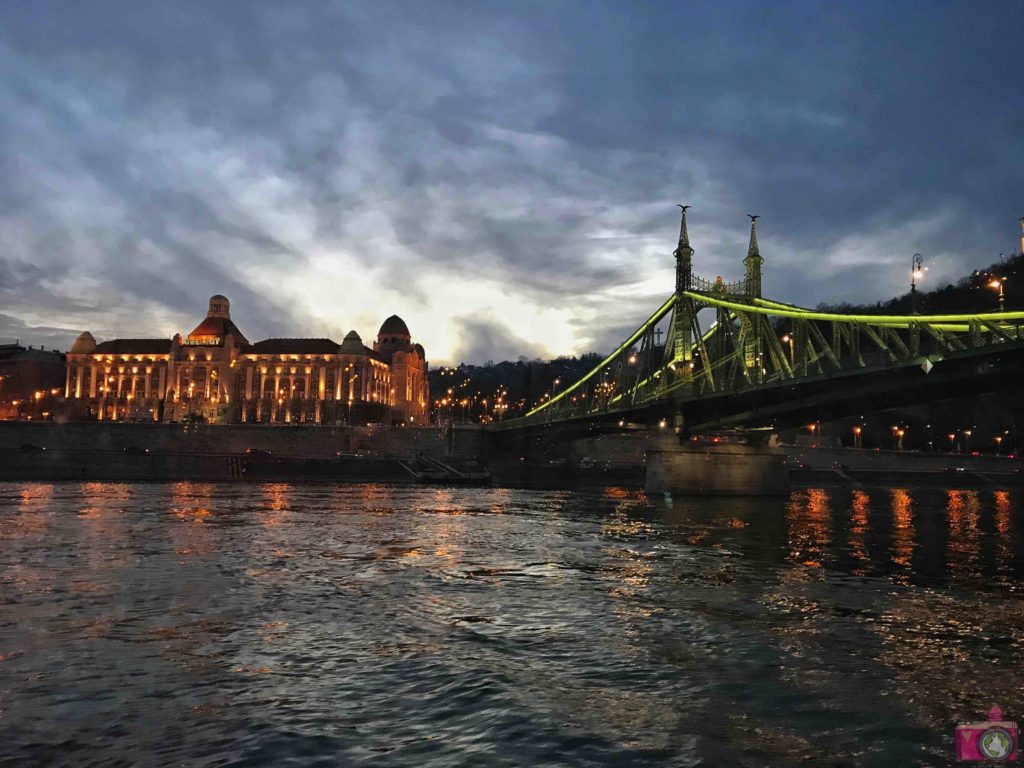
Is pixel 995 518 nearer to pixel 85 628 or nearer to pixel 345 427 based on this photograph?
pixel 85 628

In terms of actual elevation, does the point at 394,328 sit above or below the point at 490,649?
above

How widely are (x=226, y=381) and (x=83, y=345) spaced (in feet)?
109

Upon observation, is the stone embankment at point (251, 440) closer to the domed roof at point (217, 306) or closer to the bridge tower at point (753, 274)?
the bridge tower at point (753, 274)

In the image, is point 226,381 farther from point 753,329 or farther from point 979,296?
point 979,296

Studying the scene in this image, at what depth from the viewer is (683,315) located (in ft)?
228

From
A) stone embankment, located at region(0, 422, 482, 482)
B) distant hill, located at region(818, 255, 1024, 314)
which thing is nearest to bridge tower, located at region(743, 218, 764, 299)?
stone embankment, located at region(0, 422, 482, 482)

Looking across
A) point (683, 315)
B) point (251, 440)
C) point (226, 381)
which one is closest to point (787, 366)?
point (683, 315)

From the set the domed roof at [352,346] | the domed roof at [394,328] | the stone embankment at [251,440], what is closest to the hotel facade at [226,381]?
the domed roof at [352,346]

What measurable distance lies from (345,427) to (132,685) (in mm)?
87407

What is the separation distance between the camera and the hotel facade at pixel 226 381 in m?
143

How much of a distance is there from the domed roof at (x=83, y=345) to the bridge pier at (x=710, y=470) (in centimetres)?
12971

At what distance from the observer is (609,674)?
11305mm

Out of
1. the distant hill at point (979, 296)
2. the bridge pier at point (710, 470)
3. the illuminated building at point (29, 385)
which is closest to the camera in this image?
the bridge pier at point (710, 470)

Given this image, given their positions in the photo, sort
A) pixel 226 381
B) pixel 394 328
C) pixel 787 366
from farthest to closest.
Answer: pixel 394 328
pixel 226 381
pixel 787 366
